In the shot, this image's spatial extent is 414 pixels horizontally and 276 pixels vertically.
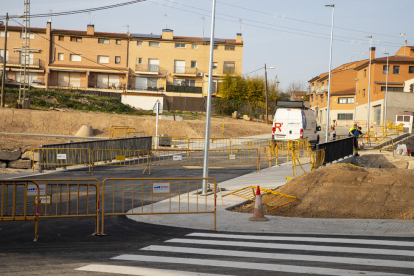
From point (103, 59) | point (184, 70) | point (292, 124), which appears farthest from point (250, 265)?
point (103, 59)

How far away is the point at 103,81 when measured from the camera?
6253 centimetres

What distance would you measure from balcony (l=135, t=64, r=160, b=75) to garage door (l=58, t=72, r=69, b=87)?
33.0 feet

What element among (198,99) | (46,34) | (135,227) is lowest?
Result: (135,227)

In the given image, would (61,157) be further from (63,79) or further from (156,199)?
(63,79)

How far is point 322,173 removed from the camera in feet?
44.3

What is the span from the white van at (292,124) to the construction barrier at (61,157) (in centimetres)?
1274

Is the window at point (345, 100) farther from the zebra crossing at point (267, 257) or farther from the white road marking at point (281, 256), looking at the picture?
the white road marking at point (281, 256)

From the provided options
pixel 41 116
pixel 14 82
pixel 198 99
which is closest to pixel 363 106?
pixel 198 99

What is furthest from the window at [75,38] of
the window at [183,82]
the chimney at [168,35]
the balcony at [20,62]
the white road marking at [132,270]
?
the white road marking at [132,270]

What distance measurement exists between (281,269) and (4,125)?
122ft

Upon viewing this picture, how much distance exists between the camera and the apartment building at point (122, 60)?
200 ft

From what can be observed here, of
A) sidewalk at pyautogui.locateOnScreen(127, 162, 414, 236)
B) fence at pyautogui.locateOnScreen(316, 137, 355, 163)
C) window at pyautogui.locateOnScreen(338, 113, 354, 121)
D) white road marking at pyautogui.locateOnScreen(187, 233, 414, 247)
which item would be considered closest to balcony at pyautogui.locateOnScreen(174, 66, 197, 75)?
window at pyautogui.locateOnScreen(338, 113, 354, 121)

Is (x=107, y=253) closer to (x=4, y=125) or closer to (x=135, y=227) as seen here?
(x=135, y=227)

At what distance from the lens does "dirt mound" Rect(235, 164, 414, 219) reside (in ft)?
36.3
